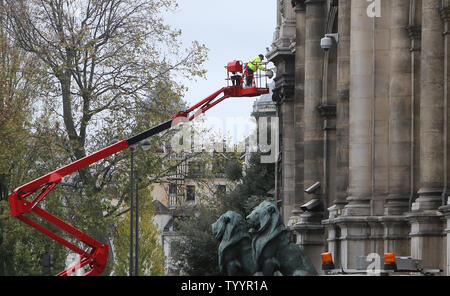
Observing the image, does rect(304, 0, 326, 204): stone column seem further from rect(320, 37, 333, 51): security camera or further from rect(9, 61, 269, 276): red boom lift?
rect(9, 61, 269, 276): red boom lift

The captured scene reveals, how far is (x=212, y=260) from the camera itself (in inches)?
2638

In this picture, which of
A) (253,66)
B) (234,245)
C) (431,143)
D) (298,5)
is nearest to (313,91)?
(253,66)

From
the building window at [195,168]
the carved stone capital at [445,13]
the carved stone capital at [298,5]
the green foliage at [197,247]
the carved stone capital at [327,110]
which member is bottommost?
the green foliage at [197,247]

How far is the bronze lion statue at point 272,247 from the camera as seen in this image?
26766 millimetres

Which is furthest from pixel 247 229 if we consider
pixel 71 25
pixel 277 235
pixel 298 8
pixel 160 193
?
pixel 160 193

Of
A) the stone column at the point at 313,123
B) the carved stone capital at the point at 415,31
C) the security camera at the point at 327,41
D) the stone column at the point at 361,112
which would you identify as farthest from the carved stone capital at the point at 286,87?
the carved stone capital at the point at 415,31

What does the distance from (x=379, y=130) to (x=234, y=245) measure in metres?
8.12

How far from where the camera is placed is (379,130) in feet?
113

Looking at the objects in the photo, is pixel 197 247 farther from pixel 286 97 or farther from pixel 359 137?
pixel 359 137

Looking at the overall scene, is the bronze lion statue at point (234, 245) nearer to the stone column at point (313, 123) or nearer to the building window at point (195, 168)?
the stone column at point (313, 123)

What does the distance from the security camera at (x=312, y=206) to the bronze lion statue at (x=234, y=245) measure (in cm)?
1483

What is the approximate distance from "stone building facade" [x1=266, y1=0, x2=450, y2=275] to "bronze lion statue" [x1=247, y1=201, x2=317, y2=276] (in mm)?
3781

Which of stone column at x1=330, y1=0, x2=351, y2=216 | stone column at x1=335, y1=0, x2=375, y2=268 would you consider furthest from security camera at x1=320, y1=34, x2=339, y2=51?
stone column at x1=335, y1=0, x2=375, y2=268
